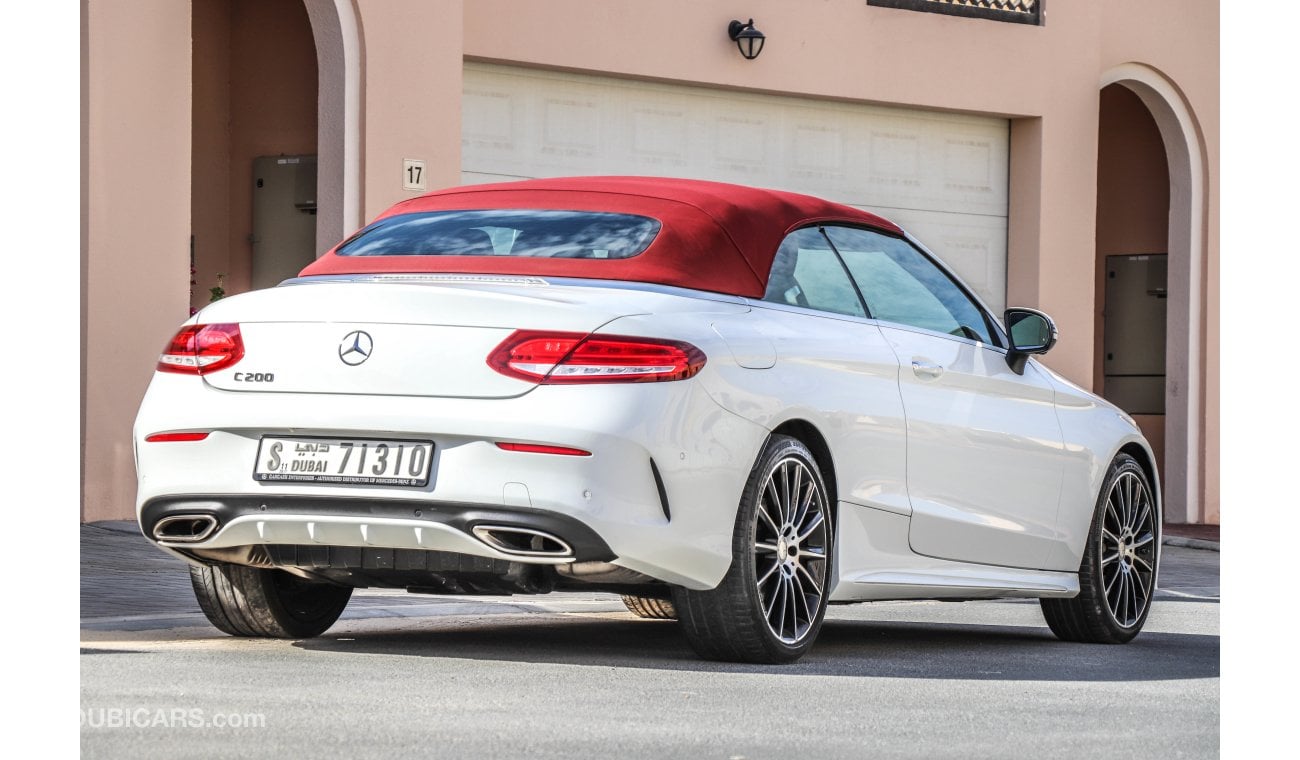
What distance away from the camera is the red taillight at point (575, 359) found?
599 cm

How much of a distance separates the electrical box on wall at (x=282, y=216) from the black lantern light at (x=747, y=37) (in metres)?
3.50

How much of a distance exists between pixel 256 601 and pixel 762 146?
1095 cm

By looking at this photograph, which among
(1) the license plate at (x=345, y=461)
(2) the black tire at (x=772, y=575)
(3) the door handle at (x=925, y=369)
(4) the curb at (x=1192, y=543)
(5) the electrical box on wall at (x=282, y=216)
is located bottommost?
(4) the curb at (x=1192, y=543)

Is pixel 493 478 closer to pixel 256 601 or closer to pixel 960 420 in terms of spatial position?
pixel 256 601

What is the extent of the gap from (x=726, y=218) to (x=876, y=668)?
1494 millimetres

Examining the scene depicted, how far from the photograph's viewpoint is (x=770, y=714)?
5469 millimetres

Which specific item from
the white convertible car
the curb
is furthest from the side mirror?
the curb

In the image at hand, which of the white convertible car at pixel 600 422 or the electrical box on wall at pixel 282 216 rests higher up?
the electrical box on wall at pixel 282 216

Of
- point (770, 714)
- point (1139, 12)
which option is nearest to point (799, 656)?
point (770, 714)

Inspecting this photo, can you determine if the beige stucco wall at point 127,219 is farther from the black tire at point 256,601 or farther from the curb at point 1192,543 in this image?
the curb at point 1192,543

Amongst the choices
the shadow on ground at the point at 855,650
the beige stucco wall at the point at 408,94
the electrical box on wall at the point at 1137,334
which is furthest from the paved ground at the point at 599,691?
the electrical box on wall at the point at 1137,334

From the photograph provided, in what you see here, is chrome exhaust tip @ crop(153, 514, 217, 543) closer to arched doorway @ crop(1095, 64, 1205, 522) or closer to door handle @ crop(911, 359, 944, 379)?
door handle @ crop(911, 359, 944, 379)

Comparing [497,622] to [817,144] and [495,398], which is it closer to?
[495,398]

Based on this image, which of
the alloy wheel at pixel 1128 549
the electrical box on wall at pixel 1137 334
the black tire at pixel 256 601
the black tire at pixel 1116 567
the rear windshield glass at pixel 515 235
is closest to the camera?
the rear windshield glass at pixel 515 235
